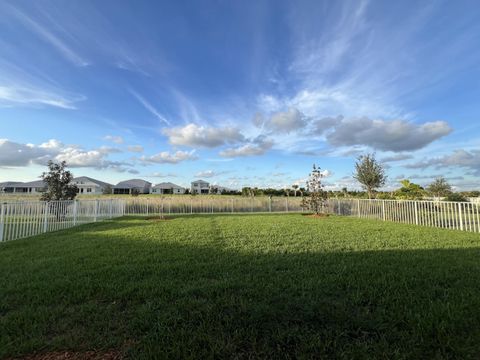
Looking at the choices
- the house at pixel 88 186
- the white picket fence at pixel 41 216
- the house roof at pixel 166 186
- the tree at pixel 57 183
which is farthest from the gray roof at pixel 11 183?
the white picket fence at pixel 41 216

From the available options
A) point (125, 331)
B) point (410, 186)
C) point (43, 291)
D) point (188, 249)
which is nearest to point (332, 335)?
point (125, 331)

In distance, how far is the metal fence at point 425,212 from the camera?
28.0 feet

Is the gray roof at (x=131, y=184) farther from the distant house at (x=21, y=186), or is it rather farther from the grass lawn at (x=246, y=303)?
the grass lawn at (x=246, y=303)

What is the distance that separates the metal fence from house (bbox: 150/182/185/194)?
4991 cm

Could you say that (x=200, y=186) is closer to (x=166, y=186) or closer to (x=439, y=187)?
(x=166, y=186)

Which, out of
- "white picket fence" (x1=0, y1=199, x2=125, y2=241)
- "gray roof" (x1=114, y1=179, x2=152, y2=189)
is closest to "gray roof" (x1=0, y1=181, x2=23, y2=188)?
"gray roof" (x1=114, y1=179, x2=152, y2=189)

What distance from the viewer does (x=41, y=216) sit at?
28.0 ft

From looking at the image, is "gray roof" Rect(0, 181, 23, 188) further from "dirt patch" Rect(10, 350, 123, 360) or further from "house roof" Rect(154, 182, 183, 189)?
"dirt patch" Rect(10, 350, 123, 360)

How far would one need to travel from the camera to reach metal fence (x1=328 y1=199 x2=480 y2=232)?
853 centimetres

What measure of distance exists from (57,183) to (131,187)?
42.3 metres

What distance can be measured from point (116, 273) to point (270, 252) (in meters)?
2.62

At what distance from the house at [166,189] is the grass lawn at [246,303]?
2196 inches

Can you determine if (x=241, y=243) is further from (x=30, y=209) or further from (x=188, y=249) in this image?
(x=30, y=209)

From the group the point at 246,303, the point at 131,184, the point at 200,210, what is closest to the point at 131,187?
the point at 131,184
